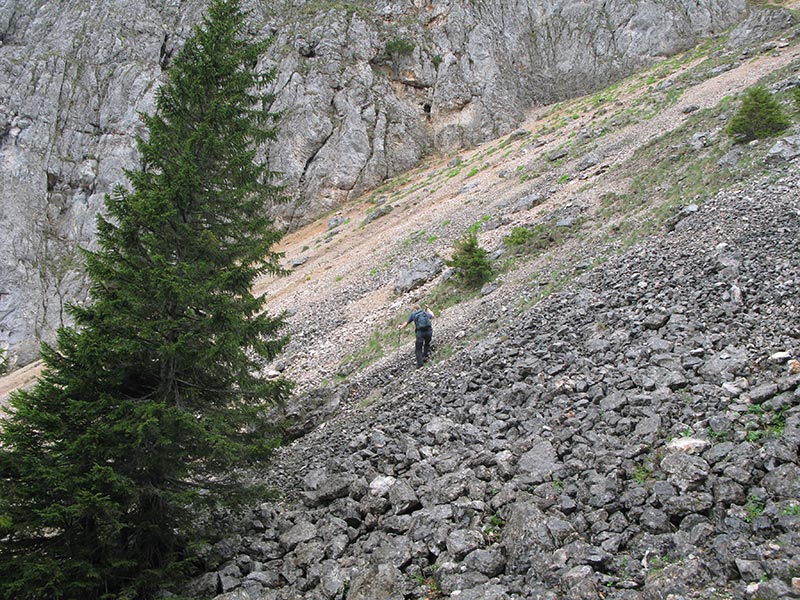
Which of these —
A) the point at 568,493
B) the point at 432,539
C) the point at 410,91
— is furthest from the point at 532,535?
the point at 410,91

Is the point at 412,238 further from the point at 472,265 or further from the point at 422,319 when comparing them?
the point at 422,319

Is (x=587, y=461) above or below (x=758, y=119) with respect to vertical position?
below

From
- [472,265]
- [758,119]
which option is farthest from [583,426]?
[758,119]

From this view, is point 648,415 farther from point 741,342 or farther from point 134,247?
point 134,247

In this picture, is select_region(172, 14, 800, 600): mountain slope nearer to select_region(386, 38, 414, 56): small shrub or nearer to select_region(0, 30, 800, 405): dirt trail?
select_region(0, 30, 800, 405): dirt trail

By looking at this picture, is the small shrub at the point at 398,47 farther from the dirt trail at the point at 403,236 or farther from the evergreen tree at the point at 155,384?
the evergreen tree at the point at 155,384

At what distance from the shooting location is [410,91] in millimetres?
48250

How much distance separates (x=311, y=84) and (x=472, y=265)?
3663 cm

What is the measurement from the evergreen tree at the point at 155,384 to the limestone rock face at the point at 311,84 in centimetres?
3238

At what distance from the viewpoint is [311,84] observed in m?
45.4

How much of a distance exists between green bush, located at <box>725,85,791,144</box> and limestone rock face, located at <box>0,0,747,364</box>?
3062cm

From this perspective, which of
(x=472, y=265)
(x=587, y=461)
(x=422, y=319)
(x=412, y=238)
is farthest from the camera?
(x=412, y=238)

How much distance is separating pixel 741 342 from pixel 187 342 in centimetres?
841

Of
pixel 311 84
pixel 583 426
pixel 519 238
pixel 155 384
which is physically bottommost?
pixel 583 426
